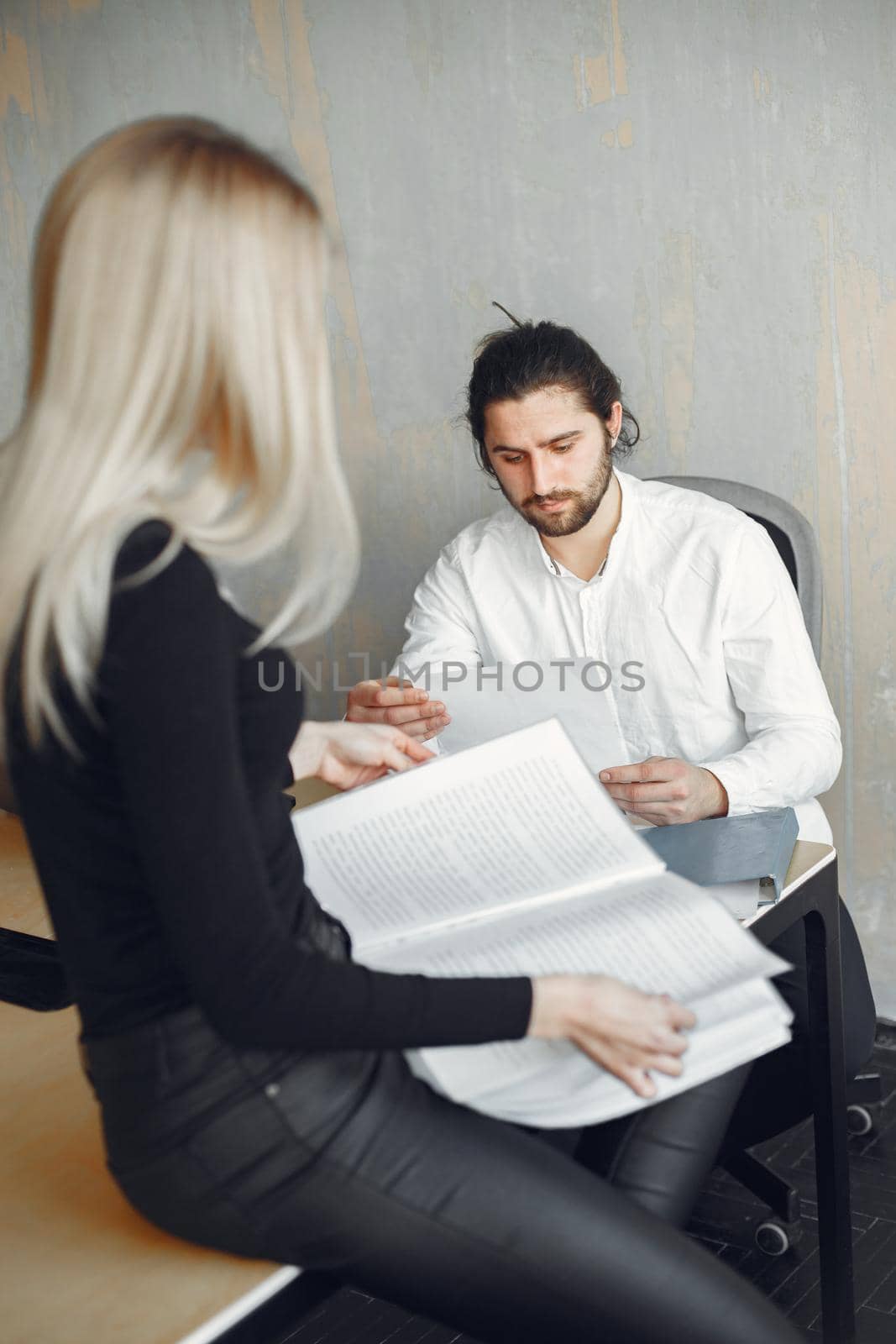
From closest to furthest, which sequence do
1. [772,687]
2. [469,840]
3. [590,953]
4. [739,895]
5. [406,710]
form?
[590,953] < [469,840] < [739,895] < [406,710] < [772,687]

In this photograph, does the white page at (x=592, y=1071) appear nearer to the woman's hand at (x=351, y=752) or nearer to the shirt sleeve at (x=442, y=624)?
the woman's hand at (x=351, y=752)

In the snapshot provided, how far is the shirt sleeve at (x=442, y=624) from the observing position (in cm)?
229

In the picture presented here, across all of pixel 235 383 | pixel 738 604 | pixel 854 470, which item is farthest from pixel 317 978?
pixel 854 470

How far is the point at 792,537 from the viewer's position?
2131mm

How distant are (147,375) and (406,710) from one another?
93 centimetres

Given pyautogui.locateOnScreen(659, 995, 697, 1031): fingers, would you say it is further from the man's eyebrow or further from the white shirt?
the man's eyebrow

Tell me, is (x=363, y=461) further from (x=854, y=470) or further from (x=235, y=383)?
(x=235, y=383)

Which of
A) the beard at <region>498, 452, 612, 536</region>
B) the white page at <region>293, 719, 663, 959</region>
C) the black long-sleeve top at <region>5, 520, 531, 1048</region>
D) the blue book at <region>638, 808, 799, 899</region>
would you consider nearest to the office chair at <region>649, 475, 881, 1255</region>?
the beard at <region>498, 452, 612, 536</region>

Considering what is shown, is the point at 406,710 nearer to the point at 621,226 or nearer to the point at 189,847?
the point at 189,847

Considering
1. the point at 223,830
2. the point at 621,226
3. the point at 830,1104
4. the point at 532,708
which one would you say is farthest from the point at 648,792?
the point at 621,226

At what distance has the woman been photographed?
2.70 ft

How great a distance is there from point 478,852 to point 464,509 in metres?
1.72

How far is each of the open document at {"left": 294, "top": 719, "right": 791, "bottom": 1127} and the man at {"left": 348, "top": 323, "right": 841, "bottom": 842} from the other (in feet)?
2.03

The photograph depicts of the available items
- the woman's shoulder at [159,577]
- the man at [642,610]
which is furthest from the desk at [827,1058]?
the woman's shoulder at [159,577]
